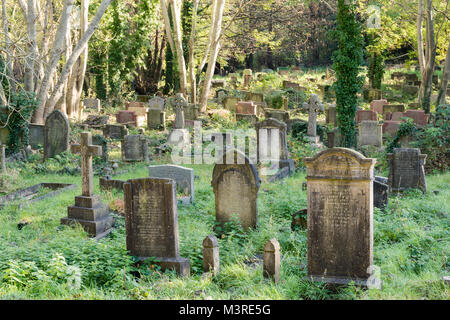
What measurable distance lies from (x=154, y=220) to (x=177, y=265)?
2.08 ft

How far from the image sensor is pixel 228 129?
1952cm

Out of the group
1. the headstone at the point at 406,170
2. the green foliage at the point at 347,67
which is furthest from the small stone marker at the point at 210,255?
the green foliage at the point at 347,67

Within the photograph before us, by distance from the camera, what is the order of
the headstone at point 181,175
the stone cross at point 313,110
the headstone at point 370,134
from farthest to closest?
the headstone at point 370,134
the stone cross at point 313,110
the headstone at point 181,175

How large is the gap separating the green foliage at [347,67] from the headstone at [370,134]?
922 millimetres

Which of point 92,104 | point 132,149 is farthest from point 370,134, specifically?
point 92,104

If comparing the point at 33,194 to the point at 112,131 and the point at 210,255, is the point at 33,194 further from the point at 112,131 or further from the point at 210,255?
the point at 112,131

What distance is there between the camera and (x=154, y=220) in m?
6.70

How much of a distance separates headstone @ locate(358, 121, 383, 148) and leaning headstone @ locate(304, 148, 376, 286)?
1182 centimetres

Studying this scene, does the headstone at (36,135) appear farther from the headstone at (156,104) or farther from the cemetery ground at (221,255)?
the headstone at (156,104)

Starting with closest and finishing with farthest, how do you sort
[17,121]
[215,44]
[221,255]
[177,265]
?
[177,265], [221,255], [17,121], [215,44]

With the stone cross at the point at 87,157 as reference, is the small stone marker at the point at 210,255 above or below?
below

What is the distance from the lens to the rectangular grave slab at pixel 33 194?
10.3m

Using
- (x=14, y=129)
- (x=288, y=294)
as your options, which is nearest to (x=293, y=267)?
(x=288, y=294)
